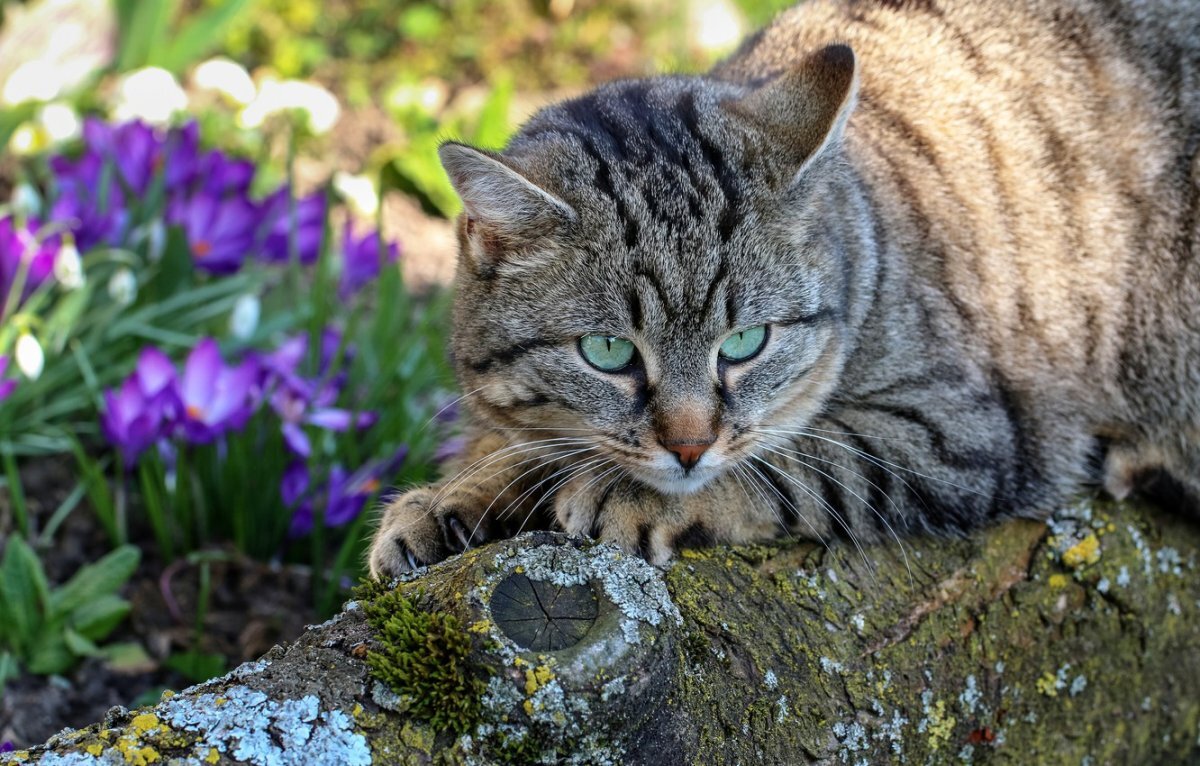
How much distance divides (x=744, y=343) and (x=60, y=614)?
169cm

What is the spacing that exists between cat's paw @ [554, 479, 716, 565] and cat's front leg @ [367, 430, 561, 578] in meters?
0.09

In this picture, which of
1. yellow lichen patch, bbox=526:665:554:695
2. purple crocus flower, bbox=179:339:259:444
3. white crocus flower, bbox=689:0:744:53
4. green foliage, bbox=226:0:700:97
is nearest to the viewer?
yellow lichen patch, bbox=526:665:554:695

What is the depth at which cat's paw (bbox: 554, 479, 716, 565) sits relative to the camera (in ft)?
6.72

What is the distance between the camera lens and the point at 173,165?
12.4ft

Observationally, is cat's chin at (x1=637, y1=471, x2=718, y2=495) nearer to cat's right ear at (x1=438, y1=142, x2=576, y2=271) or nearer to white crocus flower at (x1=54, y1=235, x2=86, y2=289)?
cat's right ear at (x1=438, y1=142, x2=576, y2=271)

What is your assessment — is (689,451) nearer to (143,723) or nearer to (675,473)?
(675,473)

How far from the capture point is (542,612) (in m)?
1.68

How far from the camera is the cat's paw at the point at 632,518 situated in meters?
2.05

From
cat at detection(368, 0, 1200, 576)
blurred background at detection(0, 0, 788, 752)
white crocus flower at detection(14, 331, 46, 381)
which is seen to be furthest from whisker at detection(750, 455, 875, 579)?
white crocus flower at detection(14, 331, 46, 381)

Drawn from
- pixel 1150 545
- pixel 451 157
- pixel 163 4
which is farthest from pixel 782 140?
pixel 163 4

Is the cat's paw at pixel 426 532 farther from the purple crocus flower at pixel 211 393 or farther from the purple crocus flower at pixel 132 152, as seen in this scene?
the purple crocus flower at pixel 132 152

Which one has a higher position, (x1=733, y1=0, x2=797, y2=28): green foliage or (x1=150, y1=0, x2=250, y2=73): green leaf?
(x1=150, y1=0, x2=250, y2=73): green leaf

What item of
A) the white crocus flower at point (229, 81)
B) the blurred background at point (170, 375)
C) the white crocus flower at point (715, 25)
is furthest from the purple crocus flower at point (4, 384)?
the white crocus flower at point (715, 25)

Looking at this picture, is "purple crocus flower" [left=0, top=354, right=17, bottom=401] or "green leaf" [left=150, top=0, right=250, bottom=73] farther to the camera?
"green leaf" [left=150, top=0, right=250, bottom=73]
